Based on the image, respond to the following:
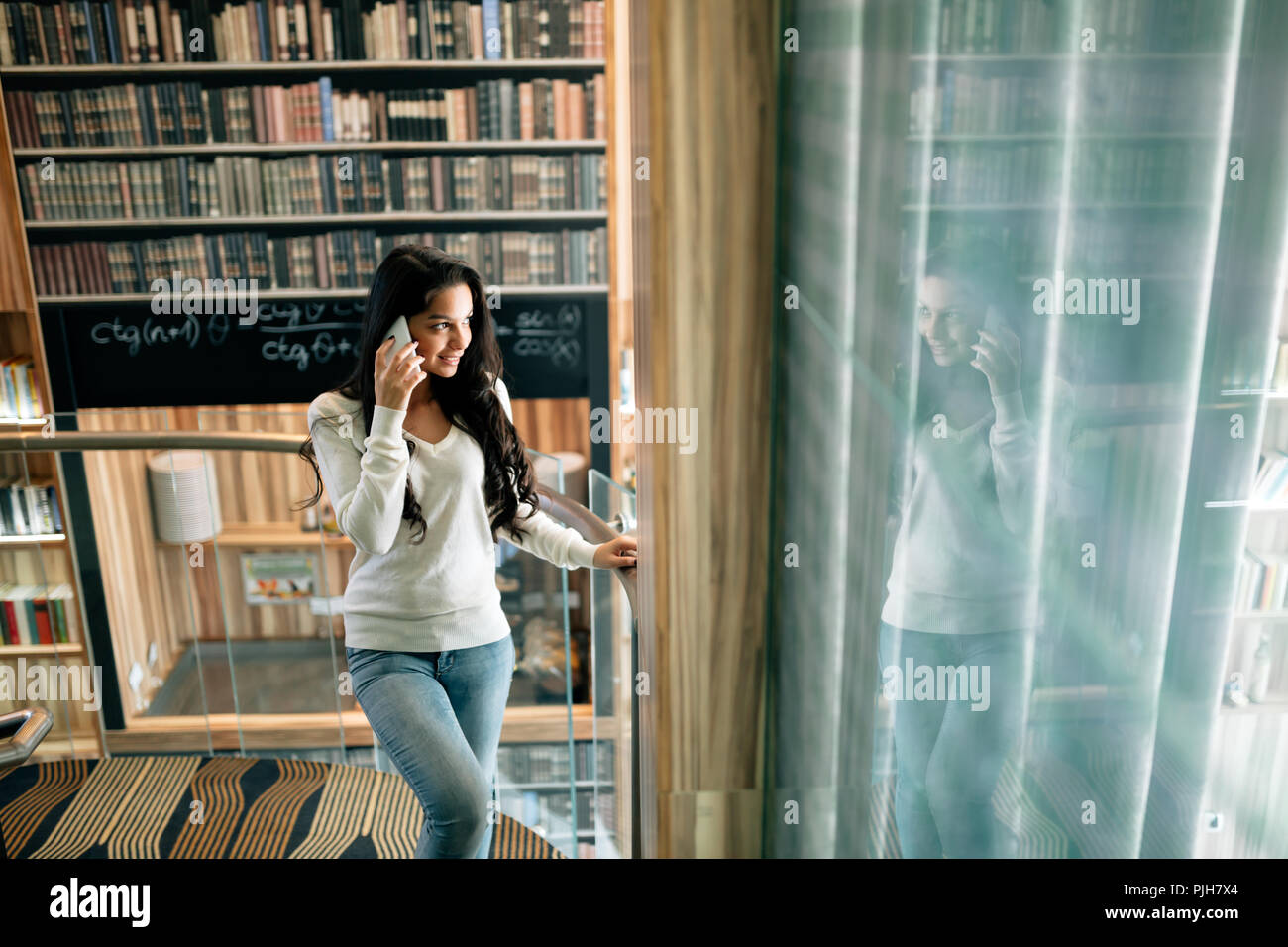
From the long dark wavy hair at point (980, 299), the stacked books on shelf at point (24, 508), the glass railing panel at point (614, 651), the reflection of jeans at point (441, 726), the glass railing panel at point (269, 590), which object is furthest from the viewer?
the glass railing panel at point (269, 590)

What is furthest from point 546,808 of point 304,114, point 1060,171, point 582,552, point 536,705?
point 1060,171

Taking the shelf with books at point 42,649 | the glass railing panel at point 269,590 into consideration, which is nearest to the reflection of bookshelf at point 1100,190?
the glass railing panel at point 269,590

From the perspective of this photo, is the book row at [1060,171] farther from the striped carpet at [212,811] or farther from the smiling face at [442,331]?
the striped carpet at [212,811]

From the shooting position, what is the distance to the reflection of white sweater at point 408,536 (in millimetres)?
1407

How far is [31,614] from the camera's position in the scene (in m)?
3.68

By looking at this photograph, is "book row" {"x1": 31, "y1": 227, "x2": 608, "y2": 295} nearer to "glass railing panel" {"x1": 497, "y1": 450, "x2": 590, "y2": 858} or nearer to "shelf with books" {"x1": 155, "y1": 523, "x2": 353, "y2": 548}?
"shelf with books" {"x1": 155, "y1": 523, "x2": 353, "y2": 548}

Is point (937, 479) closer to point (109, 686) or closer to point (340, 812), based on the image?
point (340, 812)

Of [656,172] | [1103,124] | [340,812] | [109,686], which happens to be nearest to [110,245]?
[109,686]

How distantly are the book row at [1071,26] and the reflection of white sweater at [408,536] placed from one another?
3.34ft

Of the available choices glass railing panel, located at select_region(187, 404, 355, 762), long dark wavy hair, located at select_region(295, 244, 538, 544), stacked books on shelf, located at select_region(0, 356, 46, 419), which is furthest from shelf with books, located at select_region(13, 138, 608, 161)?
long dark wavy hair, located at select_region(295, 244, 538, 544)

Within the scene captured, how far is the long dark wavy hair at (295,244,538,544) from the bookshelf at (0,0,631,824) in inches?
82.6

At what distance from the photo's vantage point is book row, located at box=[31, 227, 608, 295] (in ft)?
11.5

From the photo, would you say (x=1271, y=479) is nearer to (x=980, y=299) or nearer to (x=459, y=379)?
(x=980, y=299)

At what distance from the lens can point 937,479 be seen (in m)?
0.62
